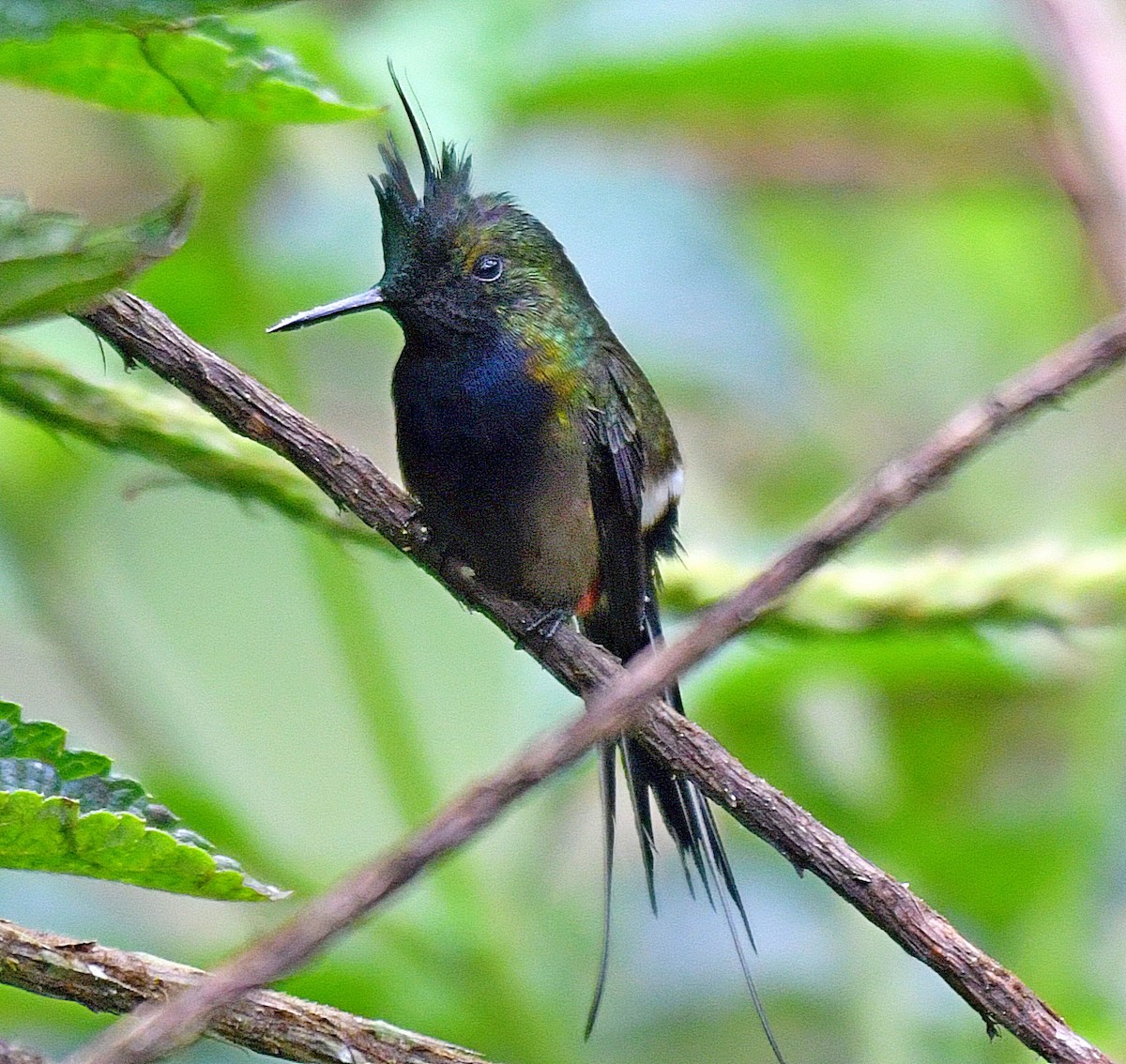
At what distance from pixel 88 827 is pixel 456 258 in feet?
5.16

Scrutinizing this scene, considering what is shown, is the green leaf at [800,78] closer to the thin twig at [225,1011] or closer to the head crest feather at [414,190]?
the head crest feather at [414,190]

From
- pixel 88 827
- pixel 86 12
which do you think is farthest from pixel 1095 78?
pixel 88 827

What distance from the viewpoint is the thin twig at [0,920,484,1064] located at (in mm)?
1042

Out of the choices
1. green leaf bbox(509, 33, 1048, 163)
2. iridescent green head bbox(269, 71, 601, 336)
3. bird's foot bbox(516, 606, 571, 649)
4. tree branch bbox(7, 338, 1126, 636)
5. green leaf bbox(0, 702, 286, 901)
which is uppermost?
green leaf bbox(509, 33, 1048, 163)

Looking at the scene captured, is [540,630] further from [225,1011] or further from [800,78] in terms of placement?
[800,78]

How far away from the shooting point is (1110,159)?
233 centimetres

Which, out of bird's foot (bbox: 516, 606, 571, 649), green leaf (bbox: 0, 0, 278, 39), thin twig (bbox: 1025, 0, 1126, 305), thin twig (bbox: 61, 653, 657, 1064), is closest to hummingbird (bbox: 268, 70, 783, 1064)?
bird's foot (bbox: 516, 606, 571, 649)

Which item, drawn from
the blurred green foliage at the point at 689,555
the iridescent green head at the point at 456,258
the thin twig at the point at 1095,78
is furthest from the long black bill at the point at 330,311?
the thin twig at the point at 1095,78

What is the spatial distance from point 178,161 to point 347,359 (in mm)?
2069

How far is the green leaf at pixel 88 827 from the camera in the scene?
1.03 meters

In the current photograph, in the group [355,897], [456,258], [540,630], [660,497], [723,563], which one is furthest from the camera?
[660,497]

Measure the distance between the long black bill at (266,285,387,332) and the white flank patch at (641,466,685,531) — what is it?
55 cm

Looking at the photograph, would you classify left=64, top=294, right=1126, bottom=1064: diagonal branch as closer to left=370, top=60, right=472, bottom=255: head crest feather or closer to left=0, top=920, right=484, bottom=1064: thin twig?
left=0, top=920, right=484, bottom=1064: thin twig

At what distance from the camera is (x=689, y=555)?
2535 millimetres
